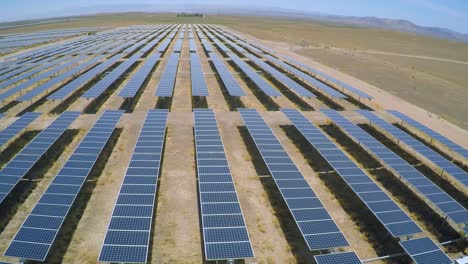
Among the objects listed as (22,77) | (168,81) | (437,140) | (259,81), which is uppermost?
(22,77)

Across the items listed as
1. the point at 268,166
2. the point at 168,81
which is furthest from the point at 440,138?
the point at 168,81

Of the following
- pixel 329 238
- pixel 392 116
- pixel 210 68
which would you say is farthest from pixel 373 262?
pixel 210 68

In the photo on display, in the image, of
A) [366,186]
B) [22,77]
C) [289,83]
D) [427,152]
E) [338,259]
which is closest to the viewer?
[338,259]

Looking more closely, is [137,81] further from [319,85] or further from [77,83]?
[319,85]

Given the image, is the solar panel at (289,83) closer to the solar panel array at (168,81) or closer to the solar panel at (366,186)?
the solar panel at (366,186)

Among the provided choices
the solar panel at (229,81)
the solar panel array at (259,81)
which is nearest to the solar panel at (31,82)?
the solar panel at (229,81)

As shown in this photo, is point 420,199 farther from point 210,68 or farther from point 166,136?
point 210,68

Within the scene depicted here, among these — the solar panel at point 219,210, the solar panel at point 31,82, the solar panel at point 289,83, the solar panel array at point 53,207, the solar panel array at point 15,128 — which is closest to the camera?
the solar panel array at point 53,207
